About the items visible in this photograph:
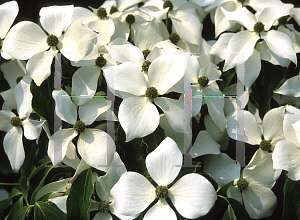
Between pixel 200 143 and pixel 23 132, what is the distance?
436 millimetres

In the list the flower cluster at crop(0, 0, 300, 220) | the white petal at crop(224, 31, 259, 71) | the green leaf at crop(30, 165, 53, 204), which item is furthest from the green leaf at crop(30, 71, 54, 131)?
the white petal at crop(224, 31, 259, 71)

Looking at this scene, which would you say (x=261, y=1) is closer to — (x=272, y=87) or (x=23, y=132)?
(x=272, y=87)

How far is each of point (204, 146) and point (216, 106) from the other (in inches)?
3.7

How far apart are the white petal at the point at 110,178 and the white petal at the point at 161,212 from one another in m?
0.10

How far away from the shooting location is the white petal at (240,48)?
0.74m

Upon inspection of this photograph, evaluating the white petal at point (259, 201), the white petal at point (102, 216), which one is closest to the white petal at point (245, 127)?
the white petal at point (259, 201)

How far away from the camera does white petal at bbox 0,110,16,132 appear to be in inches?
29.3

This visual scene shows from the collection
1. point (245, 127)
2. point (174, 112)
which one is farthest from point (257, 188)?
point (174, 112)

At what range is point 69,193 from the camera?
62 cm

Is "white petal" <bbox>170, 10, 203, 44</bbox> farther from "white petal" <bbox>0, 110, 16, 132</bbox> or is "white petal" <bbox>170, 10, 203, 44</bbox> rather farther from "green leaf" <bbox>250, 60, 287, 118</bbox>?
"white petal" <bbox>0, 110, 16, 132</bbox>

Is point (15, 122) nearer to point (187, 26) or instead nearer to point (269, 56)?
point (187, 26)

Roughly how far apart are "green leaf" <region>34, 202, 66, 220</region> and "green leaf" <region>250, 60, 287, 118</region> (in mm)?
524

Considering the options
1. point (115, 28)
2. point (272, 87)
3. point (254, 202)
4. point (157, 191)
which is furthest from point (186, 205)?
point (115, 28)

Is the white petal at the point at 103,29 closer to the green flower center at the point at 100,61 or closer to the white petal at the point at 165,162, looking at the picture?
the green flower center at the point at 100,61
